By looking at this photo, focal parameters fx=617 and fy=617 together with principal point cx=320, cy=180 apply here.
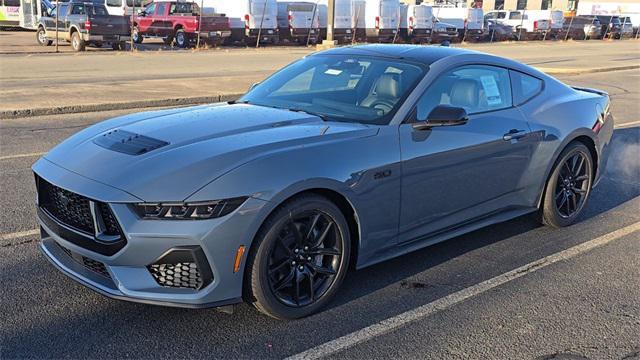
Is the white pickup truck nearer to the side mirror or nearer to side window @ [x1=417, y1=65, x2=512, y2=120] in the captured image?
side window @ [x1=417, y1=65, x2=512, y2=120]

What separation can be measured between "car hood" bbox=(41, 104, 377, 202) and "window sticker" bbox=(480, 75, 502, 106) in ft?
4.31

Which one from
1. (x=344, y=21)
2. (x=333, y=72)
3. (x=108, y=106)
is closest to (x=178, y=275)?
(x=333, y=72)

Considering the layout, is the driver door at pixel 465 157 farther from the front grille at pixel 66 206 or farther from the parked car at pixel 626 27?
the parked car at pixel 626 27

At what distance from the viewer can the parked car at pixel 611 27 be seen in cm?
4850

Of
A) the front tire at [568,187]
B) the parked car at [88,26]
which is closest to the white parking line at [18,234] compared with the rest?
the front tire at [568,187]

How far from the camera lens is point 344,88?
446 cm

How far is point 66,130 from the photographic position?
8.98 meters

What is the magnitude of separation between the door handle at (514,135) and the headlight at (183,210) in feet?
7.83

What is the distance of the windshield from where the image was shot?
4.13 meters

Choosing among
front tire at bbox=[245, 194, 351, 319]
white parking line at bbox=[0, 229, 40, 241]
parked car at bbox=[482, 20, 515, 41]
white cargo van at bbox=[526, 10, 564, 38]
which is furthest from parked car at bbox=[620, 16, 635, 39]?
white parking line at bbox=[0, 229, 40, 241]

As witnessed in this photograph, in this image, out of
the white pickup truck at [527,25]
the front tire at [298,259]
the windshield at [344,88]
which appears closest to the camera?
the front tire at [298,259]

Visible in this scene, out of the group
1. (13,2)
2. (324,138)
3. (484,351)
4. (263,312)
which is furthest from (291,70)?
(13,2)

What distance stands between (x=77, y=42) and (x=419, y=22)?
19514mm

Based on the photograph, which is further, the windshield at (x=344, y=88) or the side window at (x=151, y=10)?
the side window at (x=151, y=10)
